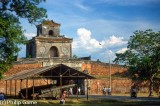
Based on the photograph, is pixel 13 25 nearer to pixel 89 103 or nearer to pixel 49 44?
pixel 89 103

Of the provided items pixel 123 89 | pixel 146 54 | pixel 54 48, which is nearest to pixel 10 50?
pixel 146 54

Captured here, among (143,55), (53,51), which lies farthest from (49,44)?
(143,55)

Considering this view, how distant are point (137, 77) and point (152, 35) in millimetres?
6445

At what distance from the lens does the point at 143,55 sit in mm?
48500

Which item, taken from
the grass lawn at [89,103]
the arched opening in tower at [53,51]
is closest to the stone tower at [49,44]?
the arched opening in tower at [53,51]

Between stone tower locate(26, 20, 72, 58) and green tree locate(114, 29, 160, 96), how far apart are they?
2150cm

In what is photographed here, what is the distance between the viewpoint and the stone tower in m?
67.6

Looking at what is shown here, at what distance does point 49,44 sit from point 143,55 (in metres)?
24.5

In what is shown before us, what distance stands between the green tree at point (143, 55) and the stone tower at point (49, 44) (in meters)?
21.5

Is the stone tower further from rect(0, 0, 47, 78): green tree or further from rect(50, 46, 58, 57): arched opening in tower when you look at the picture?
rect(0, 0, 47, 78): green tree

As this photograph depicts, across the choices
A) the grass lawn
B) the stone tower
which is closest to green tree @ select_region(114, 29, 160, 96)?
the grass lawn

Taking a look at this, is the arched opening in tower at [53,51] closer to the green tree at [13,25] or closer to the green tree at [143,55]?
the green tree at [143,55]

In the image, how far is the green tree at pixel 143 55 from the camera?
4706 centimetres

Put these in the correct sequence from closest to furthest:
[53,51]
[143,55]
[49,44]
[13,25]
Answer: [13,25]
[143,55]
[49,44]
[53,51]
